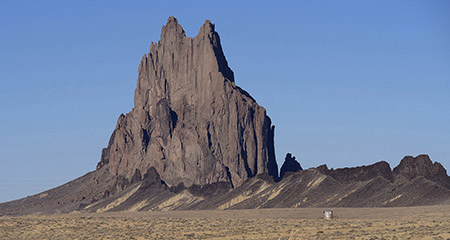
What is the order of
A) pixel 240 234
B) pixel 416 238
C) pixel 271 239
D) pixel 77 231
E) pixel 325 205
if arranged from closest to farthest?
pixel 416 238
pixel 271 239
pixel 240 234
pixel 77 231
pixel 325 205

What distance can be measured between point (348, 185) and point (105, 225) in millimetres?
93038

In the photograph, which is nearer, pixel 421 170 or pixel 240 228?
pixel 240 228

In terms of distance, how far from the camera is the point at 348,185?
652 ft

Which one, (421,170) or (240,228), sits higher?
(421,170)

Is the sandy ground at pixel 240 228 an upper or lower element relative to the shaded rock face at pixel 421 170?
lower

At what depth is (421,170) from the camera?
19075 cm

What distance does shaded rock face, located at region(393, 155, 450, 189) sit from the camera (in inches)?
7200

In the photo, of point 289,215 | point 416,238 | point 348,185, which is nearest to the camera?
point 416,238

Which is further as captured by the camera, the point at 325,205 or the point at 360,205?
the point at 325,205

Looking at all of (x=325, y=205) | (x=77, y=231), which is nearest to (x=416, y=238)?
(x=77, y=231)

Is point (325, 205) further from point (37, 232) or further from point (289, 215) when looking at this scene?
→ point (37, 232)

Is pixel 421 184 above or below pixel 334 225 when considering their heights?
above

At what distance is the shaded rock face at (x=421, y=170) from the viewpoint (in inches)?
7200

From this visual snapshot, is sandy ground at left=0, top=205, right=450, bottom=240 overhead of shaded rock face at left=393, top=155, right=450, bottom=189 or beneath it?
beneath
